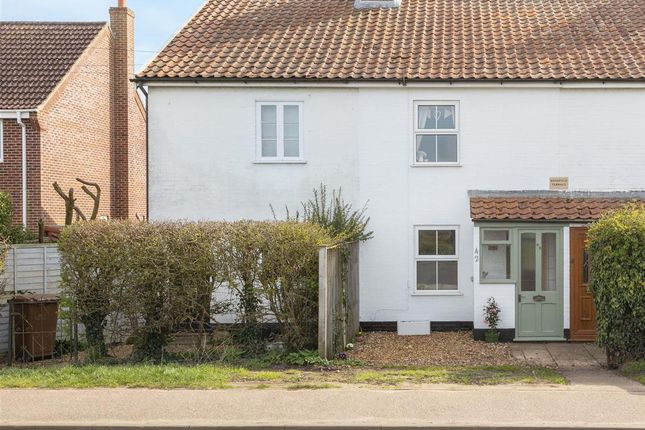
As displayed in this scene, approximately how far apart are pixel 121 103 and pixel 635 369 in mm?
A: 19979

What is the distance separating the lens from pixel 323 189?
54.5 feet

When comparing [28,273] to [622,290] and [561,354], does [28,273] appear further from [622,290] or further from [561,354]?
[622,290]

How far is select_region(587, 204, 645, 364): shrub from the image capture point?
1154 centimetres

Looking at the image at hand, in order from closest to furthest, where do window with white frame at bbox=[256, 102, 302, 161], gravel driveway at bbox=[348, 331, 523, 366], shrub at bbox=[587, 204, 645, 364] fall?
1. shrub at bbox=[587, 204, 645, 364]
2. gravel driveway at bbox=[348, 331, 523, 366]
3. window with white frame at bbox=[256, 102, 302, 161]

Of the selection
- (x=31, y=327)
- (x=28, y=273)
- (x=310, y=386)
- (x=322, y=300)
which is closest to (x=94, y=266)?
(x=31, y=327)

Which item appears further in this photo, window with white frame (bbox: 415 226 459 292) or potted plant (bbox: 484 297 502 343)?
window with white frame (bbox: 415 226 459 292)

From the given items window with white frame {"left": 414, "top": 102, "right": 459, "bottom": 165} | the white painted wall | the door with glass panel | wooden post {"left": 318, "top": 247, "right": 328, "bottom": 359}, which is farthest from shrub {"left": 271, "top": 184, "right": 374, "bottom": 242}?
the door with glass panel

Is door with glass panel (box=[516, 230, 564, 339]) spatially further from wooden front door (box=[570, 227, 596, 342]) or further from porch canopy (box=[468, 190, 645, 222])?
porch canopy (box=[468, 190, 645, 222])

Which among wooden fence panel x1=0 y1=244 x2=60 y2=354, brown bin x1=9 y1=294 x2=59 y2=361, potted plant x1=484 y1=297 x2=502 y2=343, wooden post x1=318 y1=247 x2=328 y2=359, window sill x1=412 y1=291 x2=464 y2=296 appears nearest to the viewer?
wooden post x1=318 y1=247 x2=328 y2=359

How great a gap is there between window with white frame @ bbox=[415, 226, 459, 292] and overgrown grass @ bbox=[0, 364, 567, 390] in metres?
4.75

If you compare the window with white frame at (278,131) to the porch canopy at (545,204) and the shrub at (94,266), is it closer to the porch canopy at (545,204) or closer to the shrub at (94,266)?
the porch canopy at (545,204)

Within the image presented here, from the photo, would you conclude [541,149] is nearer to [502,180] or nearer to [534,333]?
[502,180]

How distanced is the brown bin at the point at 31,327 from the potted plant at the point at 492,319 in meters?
7.87

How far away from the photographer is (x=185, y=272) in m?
12.1
